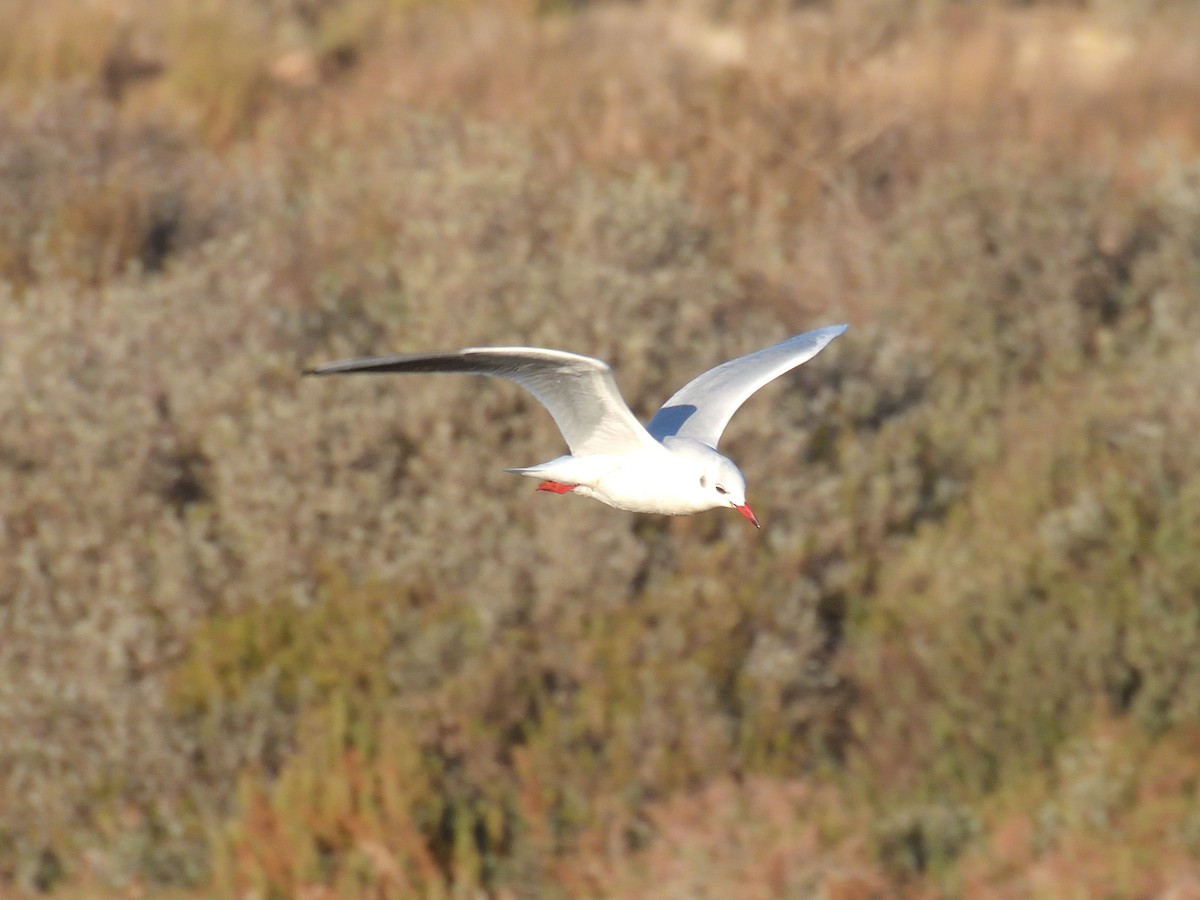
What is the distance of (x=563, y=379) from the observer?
13.8 feet

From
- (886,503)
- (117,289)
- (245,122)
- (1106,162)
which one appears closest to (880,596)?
(886,503)

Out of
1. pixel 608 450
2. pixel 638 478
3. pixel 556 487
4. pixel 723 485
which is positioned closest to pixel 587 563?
pixel 556 487

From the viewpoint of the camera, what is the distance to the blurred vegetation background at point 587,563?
672 centimetres

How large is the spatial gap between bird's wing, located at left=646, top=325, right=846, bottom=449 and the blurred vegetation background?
1957mm

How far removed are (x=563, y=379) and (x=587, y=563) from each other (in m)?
3.24

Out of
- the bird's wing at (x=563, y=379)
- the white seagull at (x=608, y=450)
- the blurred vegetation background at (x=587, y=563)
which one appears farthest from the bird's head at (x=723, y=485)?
the blurred vegetation background at (x=587, y=563)

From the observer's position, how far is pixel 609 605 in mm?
7387

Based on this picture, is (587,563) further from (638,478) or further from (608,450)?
(638,478)

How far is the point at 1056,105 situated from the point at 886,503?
5721mm

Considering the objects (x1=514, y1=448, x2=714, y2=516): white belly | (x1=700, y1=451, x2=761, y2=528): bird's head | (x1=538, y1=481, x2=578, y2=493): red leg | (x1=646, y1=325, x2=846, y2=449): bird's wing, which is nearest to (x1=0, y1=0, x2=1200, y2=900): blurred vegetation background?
(x1=646, y1=325, x2=846, y2=449): bird's wing

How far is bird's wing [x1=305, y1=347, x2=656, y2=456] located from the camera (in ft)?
12.2

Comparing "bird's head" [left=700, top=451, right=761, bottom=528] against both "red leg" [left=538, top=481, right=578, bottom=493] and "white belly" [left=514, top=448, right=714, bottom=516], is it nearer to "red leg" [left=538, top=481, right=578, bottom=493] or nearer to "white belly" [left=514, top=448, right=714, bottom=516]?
"white belly" [left=514, top=448, right=714, bottom=516]

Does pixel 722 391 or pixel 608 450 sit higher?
pixel 608 450

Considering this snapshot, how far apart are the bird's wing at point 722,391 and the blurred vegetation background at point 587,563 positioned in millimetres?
1957
